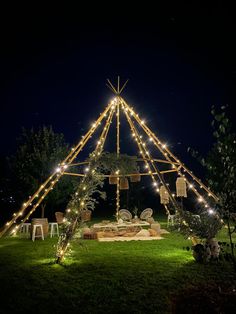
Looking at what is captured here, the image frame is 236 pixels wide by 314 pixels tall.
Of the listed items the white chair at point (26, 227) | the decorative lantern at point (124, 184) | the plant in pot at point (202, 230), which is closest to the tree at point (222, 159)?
the plant in pot at point (202, 230)

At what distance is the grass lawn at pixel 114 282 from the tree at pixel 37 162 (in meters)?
7.91

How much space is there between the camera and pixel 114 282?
572cm

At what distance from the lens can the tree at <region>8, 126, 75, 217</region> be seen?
16547 mm

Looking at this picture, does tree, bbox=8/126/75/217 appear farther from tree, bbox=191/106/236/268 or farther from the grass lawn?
tree, bbox=191/106/236/268

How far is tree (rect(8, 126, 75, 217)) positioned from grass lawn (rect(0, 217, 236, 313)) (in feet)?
26.0

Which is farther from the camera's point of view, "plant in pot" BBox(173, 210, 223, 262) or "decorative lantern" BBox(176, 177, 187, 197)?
"decorative lantern" BBox(176, 177, 187, 197)

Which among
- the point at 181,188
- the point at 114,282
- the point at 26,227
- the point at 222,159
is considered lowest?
the point at 114,282

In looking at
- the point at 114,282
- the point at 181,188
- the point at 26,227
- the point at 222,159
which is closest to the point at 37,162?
the point at 26,227

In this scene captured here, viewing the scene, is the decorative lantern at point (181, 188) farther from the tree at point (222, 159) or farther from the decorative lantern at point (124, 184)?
the tree at point (222, 159)

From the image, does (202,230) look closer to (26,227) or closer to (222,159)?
(222,159)

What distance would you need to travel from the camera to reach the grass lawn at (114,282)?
450cm

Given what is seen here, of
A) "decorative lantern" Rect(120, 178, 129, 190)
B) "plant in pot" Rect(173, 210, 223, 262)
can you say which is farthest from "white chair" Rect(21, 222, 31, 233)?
"plant in pot" Rect(173, 210, 223, 262)

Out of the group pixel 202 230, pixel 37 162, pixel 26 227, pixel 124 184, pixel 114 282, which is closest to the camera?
pixel 114 282

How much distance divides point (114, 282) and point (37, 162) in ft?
39.3
